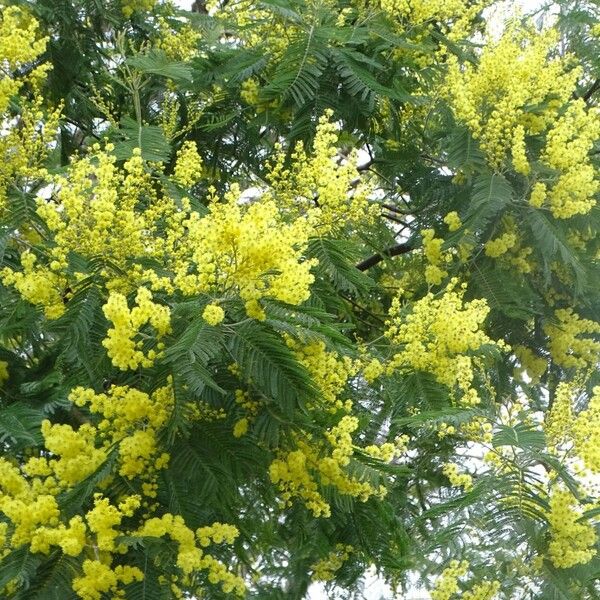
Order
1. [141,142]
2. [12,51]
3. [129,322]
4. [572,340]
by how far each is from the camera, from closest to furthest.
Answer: [129,322] → [12,51] → [141,142] → [572,340]

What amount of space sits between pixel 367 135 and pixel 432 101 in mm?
415

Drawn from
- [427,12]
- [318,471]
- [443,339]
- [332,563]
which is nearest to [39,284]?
[318,471]

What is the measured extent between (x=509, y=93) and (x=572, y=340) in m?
1.53

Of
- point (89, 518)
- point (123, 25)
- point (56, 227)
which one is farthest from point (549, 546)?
point (123, 25)

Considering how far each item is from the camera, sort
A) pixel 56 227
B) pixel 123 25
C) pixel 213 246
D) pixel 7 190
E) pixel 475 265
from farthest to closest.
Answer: pixel 123 25 < pixel 475 265 < pixel 7 190 < pixel 56 227 < pixel 213 246

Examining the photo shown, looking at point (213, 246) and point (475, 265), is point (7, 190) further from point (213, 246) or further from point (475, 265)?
point (475, 265)

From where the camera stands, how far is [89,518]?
3.79 metres

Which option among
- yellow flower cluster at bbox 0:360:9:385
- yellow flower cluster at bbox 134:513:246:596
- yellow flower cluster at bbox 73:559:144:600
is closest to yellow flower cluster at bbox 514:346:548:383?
yellow flower cluster at bbox 0:360:9:385

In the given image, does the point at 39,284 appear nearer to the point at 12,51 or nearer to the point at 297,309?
the point at 297,309

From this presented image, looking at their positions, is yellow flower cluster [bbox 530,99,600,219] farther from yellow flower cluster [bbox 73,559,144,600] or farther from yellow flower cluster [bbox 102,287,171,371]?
yellow flower cluster [bbox 73,559,144,600]

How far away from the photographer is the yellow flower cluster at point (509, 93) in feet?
19.3

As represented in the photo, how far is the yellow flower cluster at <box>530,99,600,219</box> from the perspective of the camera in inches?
225

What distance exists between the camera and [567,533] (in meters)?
4.27

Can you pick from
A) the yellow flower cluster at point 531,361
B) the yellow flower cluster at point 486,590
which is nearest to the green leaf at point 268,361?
the yellow flower cluster at point 486,590
